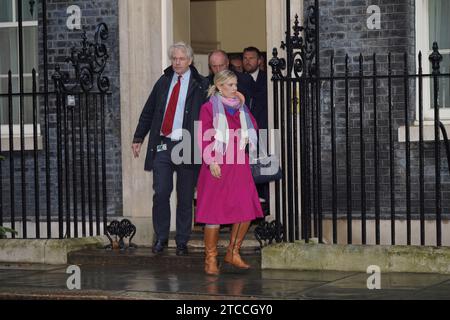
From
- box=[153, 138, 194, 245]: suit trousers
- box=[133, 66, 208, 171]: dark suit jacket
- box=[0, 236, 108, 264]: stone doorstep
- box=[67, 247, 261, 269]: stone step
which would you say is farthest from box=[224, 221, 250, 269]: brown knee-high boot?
box=[0, 236, 108, 264]: stone doorstep

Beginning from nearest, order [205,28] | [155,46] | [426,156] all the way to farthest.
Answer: [426,156] → [155,46] → [205,28]

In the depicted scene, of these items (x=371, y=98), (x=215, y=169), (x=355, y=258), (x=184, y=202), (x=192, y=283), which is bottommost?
(x=192, y=283)

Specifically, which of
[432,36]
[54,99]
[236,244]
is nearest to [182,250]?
[236,244]

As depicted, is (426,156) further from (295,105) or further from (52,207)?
(52,207)

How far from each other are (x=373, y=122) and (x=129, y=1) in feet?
9.69

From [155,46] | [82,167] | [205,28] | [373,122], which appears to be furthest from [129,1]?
[205,28]

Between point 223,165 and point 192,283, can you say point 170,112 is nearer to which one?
point 223,165

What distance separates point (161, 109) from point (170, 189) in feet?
2.47

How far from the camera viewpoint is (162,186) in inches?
490

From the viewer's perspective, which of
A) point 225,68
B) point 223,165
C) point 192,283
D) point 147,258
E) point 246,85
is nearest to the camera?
point 192,283

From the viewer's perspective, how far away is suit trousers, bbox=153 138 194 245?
12.5 metres

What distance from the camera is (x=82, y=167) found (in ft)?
43.0
